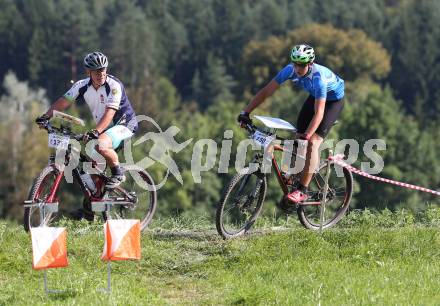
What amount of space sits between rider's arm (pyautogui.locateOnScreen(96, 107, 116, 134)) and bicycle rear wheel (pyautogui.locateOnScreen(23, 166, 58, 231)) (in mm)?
818

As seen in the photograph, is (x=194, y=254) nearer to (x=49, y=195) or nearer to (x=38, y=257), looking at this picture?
(x=49, y=195)

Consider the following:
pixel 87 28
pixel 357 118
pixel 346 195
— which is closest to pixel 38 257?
pixel 346 195

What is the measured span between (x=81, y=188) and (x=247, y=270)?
2875 mm

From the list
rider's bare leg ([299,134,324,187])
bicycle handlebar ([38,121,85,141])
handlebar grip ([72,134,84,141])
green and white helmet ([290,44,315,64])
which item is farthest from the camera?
rider's bare leg ([299,134,324,187])

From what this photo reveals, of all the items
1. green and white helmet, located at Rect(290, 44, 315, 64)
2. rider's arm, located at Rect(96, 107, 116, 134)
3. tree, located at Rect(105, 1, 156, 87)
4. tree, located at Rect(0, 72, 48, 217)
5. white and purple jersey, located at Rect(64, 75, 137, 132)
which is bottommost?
tree, located at Rect(0, 72, 48, 217)

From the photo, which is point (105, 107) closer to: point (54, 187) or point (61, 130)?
point (61, 130)

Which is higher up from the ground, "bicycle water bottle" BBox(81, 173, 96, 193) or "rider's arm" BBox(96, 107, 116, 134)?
"rider's arm" BBox(96, 107, 116, 134)

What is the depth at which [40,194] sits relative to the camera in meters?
12.6

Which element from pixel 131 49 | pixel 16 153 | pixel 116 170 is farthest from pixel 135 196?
pixel 131 49

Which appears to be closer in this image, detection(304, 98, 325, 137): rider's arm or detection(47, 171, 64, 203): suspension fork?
detection(47, 171, 64, 203): suspension fork

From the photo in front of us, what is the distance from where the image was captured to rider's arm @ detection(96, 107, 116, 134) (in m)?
12.7

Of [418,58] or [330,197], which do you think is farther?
[418,58]

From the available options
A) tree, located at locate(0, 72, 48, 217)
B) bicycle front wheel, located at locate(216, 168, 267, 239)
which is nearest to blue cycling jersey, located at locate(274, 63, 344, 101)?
bicycle front wheel, located at locate(216, 168, 267, 239)

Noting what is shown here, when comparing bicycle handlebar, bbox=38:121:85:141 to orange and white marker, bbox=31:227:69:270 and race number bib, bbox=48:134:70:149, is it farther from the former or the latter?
orange and white marker, bbox=31:227:69:270
